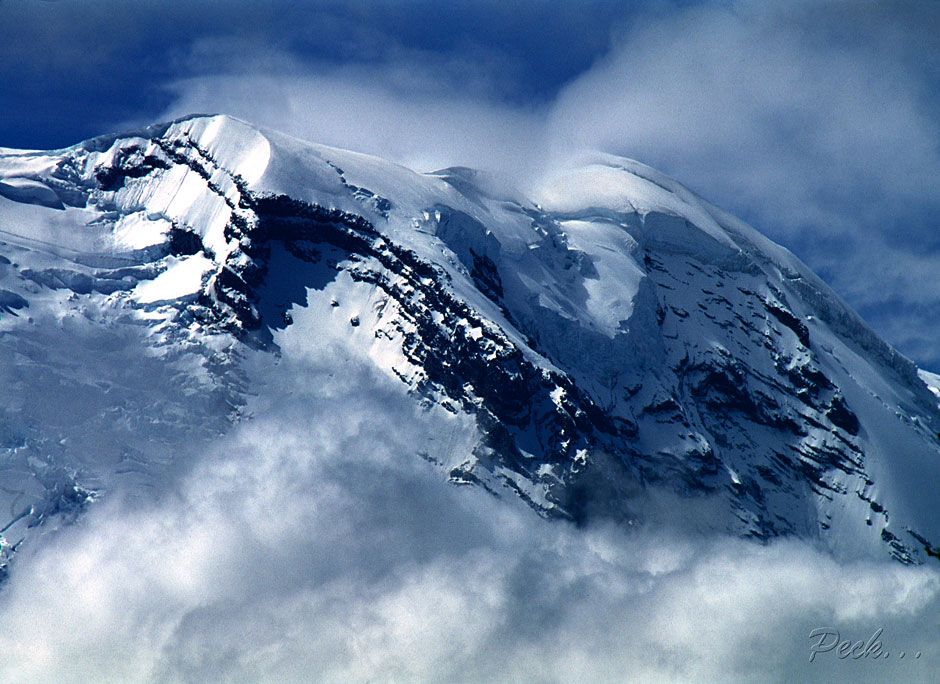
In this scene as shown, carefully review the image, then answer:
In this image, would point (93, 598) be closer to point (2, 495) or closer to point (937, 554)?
point (2, 495)

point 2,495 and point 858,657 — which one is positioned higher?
point 858,657

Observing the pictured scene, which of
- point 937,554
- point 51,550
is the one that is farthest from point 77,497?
point 937,554

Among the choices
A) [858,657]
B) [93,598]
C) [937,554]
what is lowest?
[93,598]

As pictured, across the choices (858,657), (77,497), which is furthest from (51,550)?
(858,657)

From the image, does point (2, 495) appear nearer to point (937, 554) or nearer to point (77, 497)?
point (77, 497)

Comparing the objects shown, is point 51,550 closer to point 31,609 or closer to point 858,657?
point 31,609

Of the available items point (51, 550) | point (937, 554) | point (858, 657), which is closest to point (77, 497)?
point (51, 550)

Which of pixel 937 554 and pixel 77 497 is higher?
pixel 937 554

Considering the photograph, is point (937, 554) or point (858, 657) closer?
point (937, 554)
